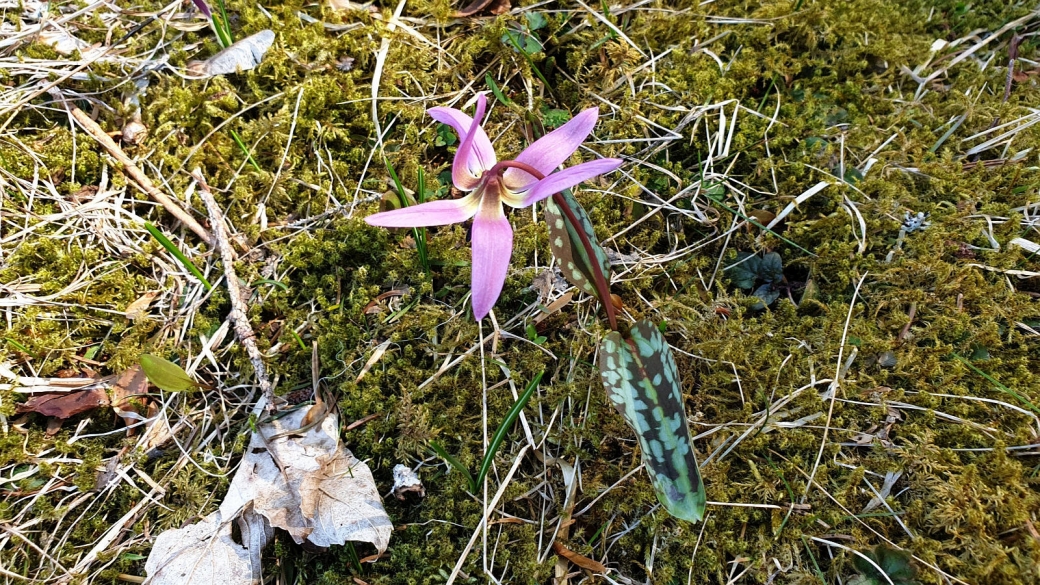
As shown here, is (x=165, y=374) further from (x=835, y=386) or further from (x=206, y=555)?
(x=835, y=386)

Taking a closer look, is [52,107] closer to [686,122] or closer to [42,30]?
[42,30]

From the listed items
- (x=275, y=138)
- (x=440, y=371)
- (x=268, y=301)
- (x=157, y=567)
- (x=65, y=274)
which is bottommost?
(x=157, y=567)

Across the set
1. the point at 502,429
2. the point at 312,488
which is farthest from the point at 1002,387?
the point at 312,488

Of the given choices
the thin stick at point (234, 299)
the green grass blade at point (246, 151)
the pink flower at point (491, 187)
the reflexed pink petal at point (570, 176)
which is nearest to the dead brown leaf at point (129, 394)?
the thin stick at point (234, 299)

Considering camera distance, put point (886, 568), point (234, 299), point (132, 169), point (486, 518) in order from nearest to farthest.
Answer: point (886, 568) → point (486, 518) → point (234, 299) → point (132, 169)

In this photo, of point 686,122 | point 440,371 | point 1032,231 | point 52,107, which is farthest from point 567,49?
point 52,107

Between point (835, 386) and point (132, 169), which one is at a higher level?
point (132, 169)
